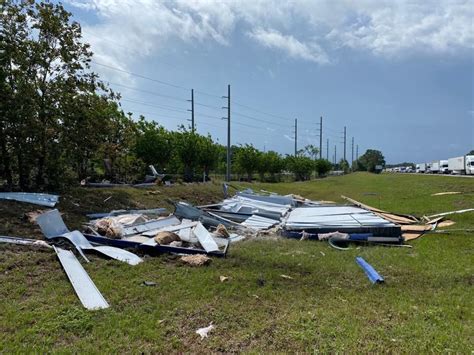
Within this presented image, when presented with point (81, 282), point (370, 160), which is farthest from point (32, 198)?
point (370, 160)

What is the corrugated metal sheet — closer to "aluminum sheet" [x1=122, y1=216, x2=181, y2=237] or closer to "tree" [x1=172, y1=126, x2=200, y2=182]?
"aluminum sheet" [x1=122, y1=216, x2=181, y2=237]

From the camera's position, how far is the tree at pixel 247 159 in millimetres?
40250

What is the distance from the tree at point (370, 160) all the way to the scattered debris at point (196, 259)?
330ft

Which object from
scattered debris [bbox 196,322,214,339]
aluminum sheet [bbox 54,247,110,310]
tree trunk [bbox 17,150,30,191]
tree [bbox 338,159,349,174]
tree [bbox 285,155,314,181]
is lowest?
scattered debris [bbox 196,322,214,339]

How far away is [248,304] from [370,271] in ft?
7.86

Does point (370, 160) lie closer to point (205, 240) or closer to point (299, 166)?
point (299, 166)

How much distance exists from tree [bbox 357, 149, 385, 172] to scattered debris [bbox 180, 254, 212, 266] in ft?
330

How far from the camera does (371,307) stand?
13.6ft

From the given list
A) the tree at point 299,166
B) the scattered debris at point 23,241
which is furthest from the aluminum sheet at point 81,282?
the tree at point 299,166

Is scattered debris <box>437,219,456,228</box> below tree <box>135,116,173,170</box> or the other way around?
below

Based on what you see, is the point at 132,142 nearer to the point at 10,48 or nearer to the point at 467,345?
the point at 10,48

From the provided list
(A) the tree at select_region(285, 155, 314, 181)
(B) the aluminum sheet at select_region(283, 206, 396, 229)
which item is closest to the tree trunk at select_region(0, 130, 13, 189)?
(B) the aluminum sheet at select_region(283, 206, 396, 229)

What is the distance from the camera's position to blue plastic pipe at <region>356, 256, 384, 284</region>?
516 cm

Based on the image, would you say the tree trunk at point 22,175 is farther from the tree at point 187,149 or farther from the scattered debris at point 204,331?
the tree at point 187,149
